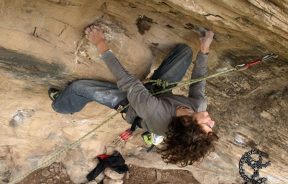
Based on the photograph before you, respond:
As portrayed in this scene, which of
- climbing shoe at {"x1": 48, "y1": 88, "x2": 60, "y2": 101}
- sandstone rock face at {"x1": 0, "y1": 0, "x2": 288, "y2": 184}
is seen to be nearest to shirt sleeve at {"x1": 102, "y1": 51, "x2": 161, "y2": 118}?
sandstone rock face at {"x1": 0, "y1": 0, "x2": 288, "y2": 184}

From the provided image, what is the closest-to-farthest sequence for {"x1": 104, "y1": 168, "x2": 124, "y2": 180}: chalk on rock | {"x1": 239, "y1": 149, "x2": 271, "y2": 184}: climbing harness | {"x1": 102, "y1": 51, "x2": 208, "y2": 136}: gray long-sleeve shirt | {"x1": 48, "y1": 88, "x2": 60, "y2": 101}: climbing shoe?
{"x1": 102, "y1": 51, "x2": 208, "y2": 136}: gray long-sleeve shirt → {"x1": 48, "y1": 88, "x2": 60, "y2": 101}: climbing shoe → {"x1": 239, "y1": 149, "x2": 271, "y2": 184}: climbing harness → {"x1": 104, "y1": 168, "x2": 124, "y2": 180}: chalk on rock

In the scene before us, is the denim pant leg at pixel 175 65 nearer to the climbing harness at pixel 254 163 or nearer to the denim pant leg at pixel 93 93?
the denim pant leg at pixel 93 93

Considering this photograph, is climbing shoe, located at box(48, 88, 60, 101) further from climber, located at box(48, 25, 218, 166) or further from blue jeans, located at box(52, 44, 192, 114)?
blue jeans, located at box(52, 44, 192, 114)

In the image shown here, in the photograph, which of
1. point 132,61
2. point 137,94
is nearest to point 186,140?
point 137,94

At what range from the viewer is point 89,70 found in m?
4.92

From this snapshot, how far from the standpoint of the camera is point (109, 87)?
190 inches

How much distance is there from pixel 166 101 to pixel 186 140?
1.70ft

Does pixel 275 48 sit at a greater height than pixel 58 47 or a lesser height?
greater

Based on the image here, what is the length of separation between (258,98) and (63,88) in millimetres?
2425

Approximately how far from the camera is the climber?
3.78m

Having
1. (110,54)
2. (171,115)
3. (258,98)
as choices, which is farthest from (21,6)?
(258,98)

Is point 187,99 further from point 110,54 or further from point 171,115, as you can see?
point 110,54

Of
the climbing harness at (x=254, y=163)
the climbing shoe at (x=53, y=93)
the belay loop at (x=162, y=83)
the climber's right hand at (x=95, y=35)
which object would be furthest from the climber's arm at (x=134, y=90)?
the climbing harness at (x=254, y=163)

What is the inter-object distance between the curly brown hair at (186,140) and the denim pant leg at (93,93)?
3.34 feet
